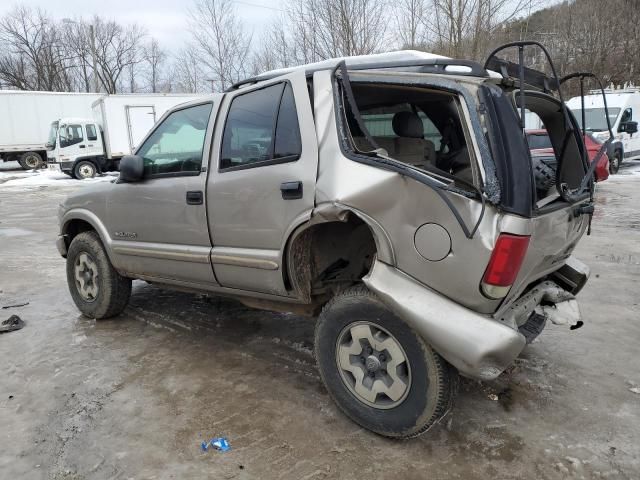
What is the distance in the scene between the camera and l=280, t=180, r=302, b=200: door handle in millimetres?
2822

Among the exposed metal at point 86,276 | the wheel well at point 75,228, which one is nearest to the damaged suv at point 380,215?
the exposed metal at point 86,276

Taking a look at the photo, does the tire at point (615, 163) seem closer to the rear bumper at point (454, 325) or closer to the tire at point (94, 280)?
the rear bumper at point (454, 325)

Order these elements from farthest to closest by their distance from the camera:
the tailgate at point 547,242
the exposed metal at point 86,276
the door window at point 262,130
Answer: the exposed metal at point 86,276
the door window at point 262,130
the tailgate at point 547,242

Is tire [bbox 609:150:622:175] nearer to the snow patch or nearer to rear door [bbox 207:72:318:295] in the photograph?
rear door [bbox 207:72:318:295]

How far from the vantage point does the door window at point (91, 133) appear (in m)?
20.8

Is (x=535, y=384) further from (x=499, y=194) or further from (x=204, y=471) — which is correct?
(x=204, y=471)

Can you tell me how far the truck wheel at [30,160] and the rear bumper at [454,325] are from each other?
89.6 ft

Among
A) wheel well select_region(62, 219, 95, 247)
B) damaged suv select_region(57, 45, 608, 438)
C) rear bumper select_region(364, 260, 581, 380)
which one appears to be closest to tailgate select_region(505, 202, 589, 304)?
damaged suv select_region(57, 45, 608, 438)

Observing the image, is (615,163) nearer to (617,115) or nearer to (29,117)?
(617,115)

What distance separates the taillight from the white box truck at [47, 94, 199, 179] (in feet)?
65.9

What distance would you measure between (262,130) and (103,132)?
66.5 ft

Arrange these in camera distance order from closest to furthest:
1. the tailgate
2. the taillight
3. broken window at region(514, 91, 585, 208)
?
the taillight
the tailgate
broken window at region(514, 91, 585, 208)

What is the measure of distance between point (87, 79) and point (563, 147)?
171ft

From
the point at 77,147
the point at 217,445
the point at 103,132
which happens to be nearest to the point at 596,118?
the point at 217,445
